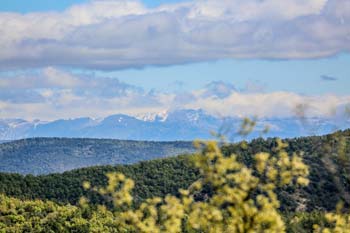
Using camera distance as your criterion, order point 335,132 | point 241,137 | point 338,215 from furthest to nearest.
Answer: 1. point 338,215
2. point 335,132
3. point 241,137

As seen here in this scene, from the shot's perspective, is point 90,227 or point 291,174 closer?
Result: point 291,174

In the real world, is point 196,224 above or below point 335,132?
below

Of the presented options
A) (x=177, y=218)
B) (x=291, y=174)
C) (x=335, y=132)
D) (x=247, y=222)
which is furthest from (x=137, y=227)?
(x=335, y=132)

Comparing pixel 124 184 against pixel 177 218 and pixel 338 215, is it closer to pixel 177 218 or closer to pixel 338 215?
pixel 177 218

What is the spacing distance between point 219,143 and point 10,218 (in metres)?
140

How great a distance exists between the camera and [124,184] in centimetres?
1978

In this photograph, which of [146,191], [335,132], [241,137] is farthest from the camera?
[146,191]

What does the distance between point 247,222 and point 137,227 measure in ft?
9.74

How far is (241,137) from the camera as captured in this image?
1969cm

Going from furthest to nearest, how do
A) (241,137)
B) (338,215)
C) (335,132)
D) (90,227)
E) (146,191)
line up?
(146,191) → (90,227) → (338,215) → (335,132) → (241,137)

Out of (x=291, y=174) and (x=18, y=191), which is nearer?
(x=291, y=174)

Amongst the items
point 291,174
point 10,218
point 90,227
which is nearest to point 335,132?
point 291,174

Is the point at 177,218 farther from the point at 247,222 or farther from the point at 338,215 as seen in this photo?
the point at 338,215

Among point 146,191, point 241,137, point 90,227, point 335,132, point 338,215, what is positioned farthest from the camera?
point 146,191
